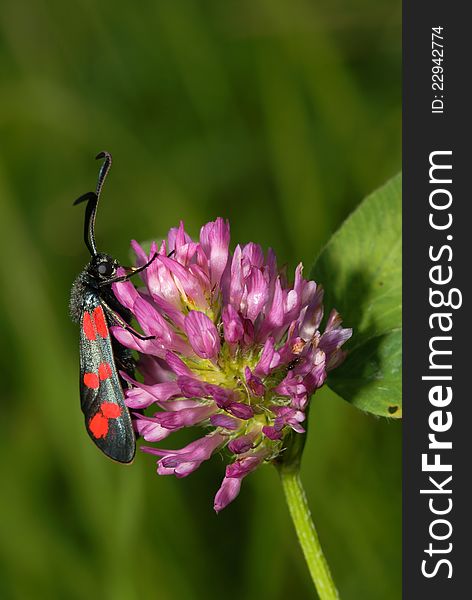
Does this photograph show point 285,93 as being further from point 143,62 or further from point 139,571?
point 139,571

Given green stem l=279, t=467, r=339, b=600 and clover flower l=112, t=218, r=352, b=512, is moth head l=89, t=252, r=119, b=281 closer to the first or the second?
clover flower l=112, t=218, r=352, b=512

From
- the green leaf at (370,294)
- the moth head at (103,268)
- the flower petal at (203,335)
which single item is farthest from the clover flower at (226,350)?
the green leaf at (370,294)

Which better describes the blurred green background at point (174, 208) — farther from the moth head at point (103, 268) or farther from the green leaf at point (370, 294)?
the moth head at point (103, 268)

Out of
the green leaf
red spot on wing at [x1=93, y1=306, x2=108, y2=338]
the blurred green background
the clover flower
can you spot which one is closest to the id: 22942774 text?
the green leaf

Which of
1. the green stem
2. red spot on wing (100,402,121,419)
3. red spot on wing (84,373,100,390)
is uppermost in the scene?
red spot on wing (84,373,100,390)

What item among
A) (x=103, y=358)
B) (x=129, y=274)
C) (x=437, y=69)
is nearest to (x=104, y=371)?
(x=103, y=358)

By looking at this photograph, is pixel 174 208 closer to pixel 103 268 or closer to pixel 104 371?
pixel 103 268
